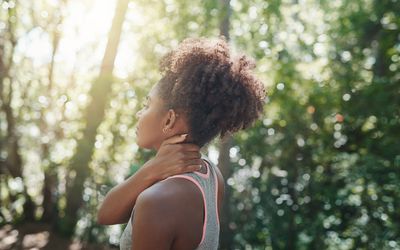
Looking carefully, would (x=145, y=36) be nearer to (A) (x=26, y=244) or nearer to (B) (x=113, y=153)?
(B) (x=113, y=153)

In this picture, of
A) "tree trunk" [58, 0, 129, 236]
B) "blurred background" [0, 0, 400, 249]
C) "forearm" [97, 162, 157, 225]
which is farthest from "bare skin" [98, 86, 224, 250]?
"tree trunk" [58, 0, 129, 236]

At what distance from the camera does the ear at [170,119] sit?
1.66 m

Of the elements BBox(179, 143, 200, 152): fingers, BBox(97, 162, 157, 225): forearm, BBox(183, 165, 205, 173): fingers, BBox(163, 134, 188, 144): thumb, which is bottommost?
BBox(97, 162, 157, 225): forearm

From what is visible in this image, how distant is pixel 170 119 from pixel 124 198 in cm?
31

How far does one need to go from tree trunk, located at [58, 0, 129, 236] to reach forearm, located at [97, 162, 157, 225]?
5392 mm

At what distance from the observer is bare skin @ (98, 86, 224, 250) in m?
1.40

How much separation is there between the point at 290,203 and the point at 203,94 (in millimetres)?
4602

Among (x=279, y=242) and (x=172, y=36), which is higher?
(x=172, y=36)

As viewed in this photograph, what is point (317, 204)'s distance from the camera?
19.0 ft

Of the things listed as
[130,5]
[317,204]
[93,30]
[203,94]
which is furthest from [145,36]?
[203,94]

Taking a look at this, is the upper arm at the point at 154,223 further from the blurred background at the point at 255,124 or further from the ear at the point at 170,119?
the blurred background at the point at 255,124

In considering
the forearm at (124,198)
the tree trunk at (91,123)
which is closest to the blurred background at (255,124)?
the tree trunk at (91,123)

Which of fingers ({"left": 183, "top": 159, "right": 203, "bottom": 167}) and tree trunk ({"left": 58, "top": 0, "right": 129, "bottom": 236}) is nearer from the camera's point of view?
fingers ({"left": 183, "top": 159, "right": 203, "bottom": 167})

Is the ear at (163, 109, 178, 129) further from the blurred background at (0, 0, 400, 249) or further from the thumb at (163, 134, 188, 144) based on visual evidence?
the blurred background at (0, 0, 400, 249)
